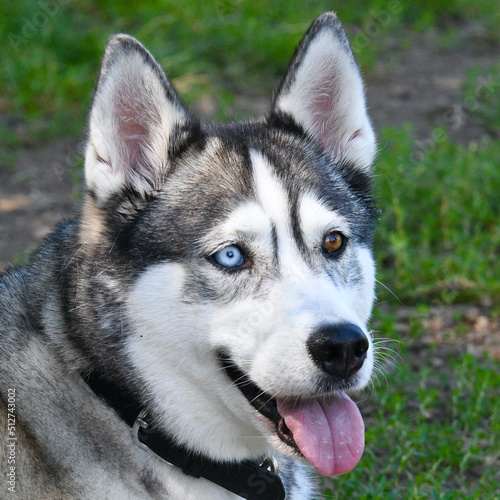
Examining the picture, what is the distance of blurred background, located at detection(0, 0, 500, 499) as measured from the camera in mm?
3982

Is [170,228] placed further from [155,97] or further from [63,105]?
[63,105]

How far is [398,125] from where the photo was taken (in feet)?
25.1

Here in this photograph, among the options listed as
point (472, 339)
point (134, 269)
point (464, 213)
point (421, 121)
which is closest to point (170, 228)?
point (134, 269)

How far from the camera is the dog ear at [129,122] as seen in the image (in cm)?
288

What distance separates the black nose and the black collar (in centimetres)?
60

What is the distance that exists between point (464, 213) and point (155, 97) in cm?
350

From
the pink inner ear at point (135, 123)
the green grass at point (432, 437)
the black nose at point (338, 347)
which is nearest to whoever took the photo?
the black nose at point (338, 347)

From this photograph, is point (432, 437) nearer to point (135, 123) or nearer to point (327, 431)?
point (327, 431)

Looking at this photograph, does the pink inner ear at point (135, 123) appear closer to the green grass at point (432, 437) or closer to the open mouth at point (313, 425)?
the open mouth at point (313, 425)

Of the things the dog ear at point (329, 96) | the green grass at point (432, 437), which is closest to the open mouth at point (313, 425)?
the green grass at point (432, 437)

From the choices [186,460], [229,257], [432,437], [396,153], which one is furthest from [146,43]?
[186,460]

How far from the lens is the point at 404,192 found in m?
6.11

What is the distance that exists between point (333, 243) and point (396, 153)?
3472 millimetres

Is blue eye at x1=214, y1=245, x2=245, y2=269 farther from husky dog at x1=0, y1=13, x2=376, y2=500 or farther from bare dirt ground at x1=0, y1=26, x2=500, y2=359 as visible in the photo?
bare dirt ground at x1=0, y1=26, x2=500, y2=359
